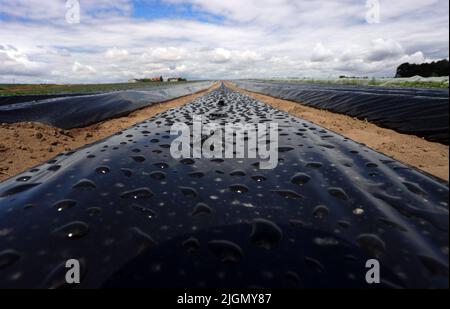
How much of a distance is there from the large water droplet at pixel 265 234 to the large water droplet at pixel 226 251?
14cm

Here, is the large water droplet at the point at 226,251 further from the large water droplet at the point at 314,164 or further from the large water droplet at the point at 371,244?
the large water droplet at the point at 314,164

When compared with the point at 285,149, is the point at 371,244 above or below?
below

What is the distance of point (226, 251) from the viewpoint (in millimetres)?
1637

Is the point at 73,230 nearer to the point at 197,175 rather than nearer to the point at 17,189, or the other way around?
the point at 17,189

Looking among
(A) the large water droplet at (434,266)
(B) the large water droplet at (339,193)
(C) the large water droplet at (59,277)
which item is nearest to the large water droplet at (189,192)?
(C) the large water droplet at (59,277)

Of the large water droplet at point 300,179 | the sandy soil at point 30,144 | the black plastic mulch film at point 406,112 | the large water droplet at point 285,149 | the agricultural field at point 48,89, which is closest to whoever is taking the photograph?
the large water droplet at point 300,179

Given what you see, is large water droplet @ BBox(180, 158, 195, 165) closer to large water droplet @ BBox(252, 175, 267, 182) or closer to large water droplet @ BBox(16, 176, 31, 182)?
large water droplet @ BBox(252, 175, 267, 182)

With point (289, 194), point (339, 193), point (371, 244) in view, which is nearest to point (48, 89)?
point (289, 194)

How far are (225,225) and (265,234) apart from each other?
0.30m

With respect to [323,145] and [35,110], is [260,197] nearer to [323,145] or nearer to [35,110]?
[323,145]

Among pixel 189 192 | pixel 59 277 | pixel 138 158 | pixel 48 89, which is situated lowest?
pixel 59 277

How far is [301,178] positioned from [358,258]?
1.27m

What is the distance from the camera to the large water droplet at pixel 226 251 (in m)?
1.57

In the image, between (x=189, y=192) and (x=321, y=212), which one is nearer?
(x=321, y=212)
